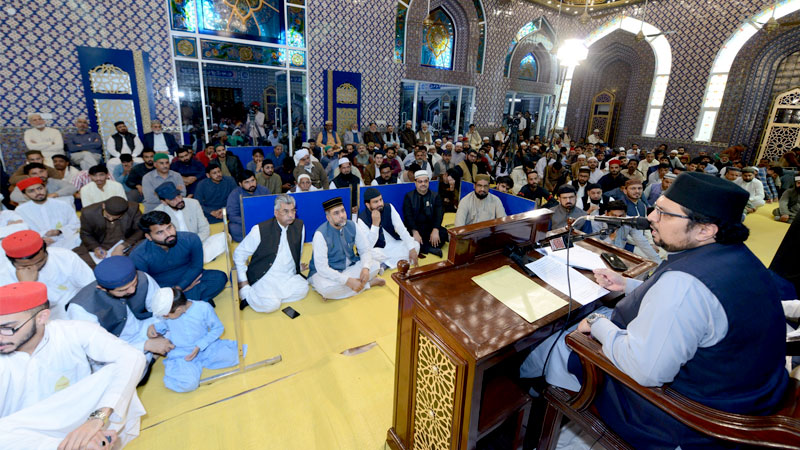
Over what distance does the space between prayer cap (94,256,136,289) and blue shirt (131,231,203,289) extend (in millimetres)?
699

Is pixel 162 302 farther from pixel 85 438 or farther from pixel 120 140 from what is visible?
pixel 120 140

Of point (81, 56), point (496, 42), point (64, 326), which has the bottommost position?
point (64, 326)

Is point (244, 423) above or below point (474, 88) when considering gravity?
below

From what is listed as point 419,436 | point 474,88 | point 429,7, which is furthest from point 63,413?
point 474,88

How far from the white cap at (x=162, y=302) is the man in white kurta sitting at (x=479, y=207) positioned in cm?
309

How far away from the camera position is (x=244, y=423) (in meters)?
2.09

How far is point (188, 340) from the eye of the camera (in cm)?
245

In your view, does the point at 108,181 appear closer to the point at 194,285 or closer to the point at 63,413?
the point at 194,285

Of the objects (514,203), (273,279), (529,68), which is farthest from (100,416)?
(529,68)

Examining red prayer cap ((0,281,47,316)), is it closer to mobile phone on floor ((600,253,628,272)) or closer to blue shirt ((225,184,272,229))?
mobile phone on floor ((600,253,628,272))

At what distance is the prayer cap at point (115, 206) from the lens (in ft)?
11.1

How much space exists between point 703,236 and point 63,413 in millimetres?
2577

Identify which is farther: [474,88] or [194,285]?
[474,88]

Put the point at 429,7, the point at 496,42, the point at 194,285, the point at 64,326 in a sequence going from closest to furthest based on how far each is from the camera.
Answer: the point at 64,326 → the point at 194,285 → the point at 429,7 → the point at 496,42
